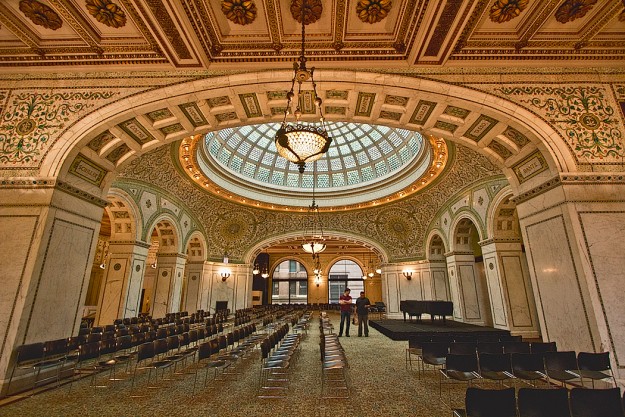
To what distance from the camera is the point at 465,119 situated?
642 cm

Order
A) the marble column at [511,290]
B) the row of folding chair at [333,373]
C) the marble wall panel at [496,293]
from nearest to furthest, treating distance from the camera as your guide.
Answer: the row of folding chair at [333,373] < the marble column at [511,290] < the marble wall panel at [496,293]

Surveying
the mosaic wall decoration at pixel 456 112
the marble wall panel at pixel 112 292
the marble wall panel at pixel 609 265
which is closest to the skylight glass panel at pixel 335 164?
the marble wall panel at pixel 112 292

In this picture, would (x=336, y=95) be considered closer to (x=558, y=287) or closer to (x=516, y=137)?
(x=516, y=137)

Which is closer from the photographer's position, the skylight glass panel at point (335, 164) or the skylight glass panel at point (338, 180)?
the skylight glass panel at point (338, 180)

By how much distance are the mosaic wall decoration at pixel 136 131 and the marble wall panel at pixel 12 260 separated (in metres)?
2.41

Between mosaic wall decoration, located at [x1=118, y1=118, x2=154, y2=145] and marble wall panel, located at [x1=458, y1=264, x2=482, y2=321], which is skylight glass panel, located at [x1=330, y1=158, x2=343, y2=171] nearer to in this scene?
marble wall panel, located at [x1=458, y1=264, x2=482, y2=321]

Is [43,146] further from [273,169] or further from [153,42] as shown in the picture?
[273,169]

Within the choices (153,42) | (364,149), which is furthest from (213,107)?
(364,149)

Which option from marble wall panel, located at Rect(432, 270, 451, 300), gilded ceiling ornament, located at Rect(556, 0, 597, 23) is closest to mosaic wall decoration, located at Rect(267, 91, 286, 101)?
gilded ceiling ornament, located at Rect(556, 0, 597, 23)

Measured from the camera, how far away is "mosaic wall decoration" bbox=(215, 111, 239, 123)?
6.86 m

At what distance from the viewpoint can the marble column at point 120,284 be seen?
1066 centimetres

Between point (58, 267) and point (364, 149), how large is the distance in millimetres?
16008

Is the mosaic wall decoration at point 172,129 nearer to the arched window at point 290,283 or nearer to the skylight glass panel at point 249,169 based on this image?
the skylight glass panel at point 249,169

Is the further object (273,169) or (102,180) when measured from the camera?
(273,169)
